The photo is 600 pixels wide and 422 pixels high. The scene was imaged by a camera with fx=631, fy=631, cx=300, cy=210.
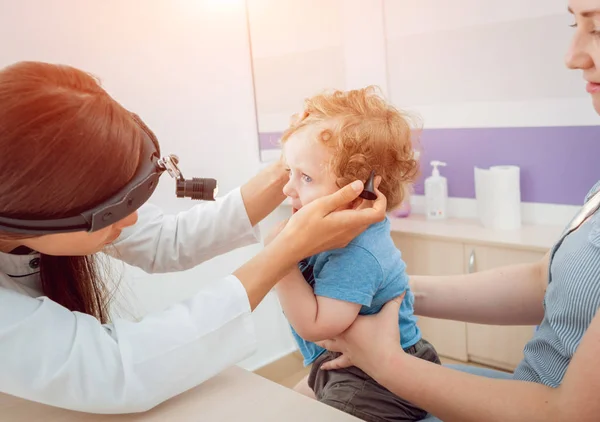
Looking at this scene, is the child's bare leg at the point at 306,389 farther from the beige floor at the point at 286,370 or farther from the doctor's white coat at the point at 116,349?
the beige floor at the point at 286,370

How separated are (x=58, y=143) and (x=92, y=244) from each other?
0.23 m

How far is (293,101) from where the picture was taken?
127 inches

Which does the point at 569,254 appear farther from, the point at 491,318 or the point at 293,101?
the point at 293,101

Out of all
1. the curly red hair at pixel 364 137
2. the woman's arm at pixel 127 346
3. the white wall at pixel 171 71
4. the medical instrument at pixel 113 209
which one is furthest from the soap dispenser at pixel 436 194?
the medical instrument at pixel 113 209

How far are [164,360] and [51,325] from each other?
0.19 metres

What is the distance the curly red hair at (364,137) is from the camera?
4.38ft

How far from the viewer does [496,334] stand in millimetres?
2713

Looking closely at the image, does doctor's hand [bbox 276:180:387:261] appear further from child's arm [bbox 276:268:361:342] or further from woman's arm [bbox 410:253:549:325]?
woman's arm [bbox 410:253:549:325]

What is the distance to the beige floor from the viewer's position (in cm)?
315

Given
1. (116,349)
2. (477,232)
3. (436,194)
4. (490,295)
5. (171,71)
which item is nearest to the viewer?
(116,349)

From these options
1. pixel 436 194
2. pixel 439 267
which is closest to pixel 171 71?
pixel 436 194

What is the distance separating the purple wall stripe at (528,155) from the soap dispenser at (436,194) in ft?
0.29

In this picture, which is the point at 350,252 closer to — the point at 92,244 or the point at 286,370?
the point at 92,244

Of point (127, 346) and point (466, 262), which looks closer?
point (127, 346)
